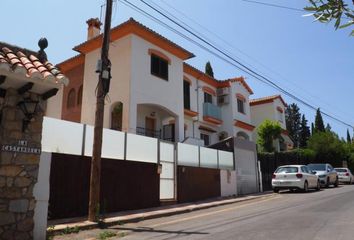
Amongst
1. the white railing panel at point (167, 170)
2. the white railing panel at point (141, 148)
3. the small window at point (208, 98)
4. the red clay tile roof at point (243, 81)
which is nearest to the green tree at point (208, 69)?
the red clay tile roof at point (243, 81)

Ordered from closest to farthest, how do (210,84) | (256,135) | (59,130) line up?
1. (59,130)
2. (210,84)
3. (256,135)

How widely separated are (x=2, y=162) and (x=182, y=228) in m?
4.71

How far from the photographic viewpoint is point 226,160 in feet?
73.2

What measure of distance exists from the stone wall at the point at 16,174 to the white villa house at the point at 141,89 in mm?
12517

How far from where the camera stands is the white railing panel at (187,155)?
18.0 m

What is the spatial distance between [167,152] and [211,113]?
14.5 m

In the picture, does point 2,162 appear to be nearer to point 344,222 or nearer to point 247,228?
point 247,228

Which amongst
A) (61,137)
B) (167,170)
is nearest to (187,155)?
(167,170)

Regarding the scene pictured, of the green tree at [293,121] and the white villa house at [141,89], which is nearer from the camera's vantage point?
the white villa house at [141,89]

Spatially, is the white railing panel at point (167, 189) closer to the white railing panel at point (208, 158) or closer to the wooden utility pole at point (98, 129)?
the white railing panel at point (208, 158)

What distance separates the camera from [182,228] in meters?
10.2

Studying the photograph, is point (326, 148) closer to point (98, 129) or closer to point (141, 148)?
point (141, 148)

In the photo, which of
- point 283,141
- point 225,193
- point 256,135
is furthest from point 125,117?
point 283,141

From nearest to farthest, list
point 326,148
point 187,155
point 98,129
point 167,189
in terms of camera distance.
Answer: point 98,129 < point 167,189 < point 187,155 < point 326,148
